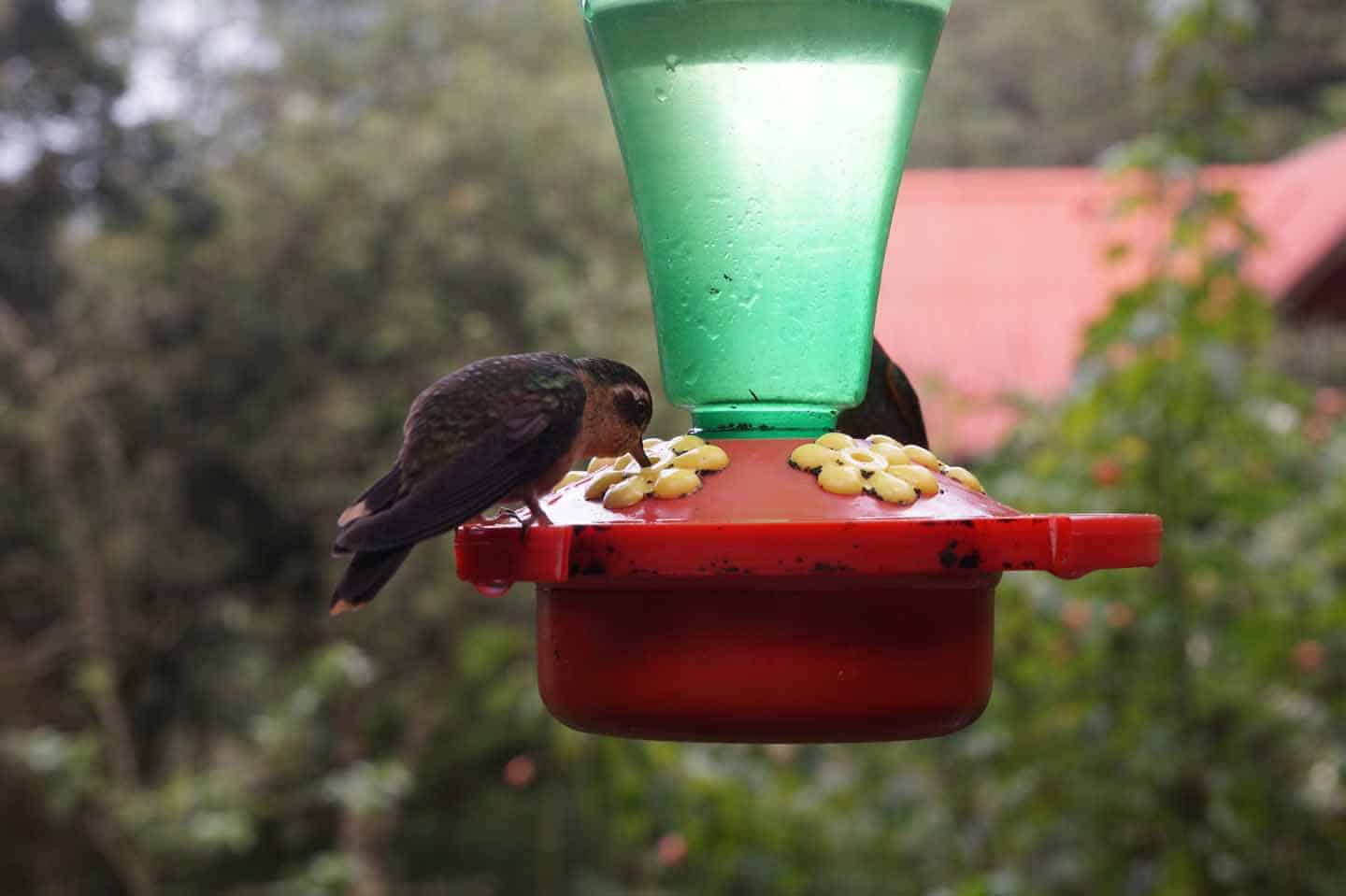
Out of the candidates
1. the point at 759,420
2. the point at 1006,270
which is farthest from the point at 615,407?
the point at 1006,270

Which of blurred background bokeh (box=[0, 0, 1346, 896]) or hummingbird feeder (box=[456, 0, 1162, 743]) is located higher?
hummingbird feeder (box=[456, 0, 1162, 743])

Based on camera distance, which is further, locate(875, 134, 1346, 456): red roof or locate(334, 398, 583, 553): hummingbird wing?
locate(875, 134, 1346, 456): red roof

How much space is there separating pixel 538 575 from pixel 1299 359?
5.56 metres

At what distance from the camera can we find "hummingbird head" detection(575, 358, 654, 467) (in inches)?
67.6

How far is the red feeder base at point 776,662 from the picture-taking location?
1.46 metres

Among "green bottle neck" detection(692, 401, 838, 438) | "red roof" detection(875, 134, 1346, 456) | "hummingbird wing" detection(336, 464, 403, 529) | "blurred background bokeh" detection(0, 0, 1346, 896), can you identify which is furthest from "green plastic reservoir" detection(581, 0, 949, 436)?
"red roof" detection(875, 134, 1346, 456)

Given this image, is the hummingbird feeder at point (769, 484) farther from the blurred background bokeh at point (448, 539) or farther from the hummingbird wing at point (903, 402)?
the blurred background bokeh at point (448, 539)

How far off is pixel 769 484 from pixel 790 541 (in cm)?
19

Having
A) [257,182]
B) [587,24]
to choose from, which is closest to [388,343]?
[257,182]

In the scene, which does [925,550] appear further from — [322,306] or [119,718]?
[322,306]

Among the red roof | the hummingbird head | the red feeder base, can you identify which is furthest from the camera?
the red roof

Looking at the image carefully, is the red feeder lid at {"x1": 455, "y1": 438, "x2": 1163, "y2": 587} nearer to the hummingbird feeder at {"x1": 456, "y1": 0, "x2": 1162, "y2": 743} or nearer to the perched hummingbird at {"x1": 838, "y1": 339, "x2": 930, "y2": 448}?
the hummingbird feeder at {"x1": 456, "y1": 0, "x2": 1162, "y2": 743}

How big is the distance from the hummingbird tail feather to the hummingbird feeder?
0.07 m

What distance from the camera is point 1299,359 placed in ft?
20.6
